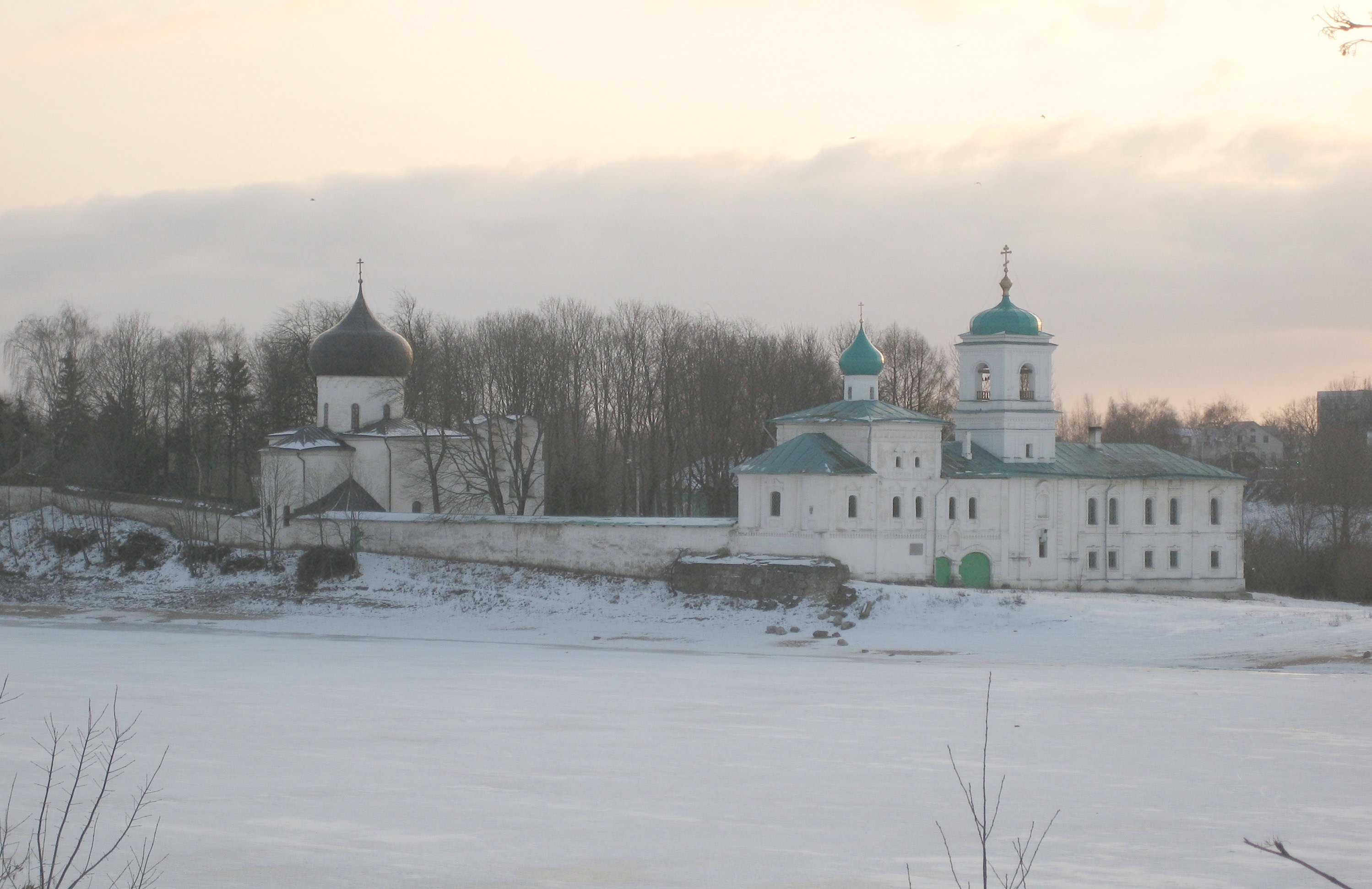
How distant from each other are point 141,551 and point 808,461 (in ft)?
60.0

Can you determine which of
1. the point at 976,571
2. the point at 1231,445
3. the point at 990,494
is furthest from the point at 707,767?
the point at 1231,445

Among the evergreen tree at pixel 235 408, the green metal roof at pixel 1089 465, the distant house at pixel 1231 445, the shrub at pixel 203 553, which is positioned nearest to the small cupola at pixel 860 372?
the green metal roof at pixel 1089 465

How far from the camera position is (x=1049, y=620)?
29438 mm

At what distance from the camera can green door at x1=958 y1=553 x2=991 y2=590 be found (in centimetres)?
3450

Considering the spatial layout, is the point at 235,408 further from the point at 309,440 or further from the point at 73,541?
the point at 309,440

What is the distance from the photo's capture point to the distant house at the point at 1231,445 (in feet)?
265

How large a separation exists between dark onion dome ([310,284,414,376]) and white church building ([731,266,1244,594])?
12126 mm

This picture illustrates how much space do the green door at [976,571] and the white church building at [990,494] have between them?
0.03 meters

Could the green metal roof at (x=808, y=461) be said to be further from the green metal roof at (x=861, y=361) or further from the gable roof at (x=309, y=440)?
the gable roof at (x=309, y=440)

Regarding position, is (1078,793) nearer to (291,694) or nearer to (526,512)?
(291,694)

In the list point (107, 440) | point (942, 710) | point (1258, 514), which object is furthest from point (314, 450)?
point (1258, 514)

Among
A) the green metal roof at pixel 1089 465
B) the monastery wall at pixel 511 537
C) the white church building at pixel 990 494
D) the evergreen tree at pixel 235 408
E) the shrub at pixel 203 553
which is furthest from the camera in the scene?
the evergreen tree at pixel 235 408

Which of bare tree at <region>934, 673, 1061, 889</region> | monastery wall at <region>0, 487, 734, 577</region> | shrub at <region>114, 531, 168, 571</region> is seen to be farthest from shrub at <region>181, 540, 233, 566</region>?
bare tree at <region>934, 673, 1061, 889</region>

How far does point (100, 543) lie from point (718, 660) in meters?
21.7
